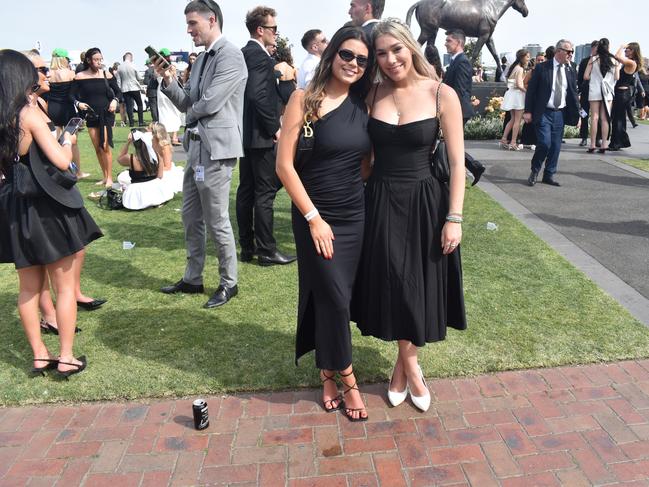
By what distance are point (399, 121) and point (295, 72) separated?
5.82 metres

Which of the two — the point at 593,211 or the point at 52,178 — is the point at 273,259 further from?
the point at 593,211

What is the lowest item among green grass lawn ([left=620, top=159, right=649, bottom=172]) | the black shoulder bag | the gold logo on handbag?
green grass lawn ([left=620, top=159, right=649, bottom=172])

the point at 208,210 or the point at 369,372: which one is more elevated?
the point at 208,210

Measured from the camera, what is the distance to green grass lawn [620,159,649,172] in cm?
927

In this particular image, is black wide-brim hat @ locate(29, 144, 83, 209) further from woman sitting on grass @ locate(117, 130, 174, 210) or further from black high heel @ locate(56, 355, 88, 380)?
woman sitting on grass @ locate(117, 130, 174, 210)

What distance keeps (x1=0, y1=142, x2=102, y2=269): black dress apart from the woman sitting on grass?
418 centimetres

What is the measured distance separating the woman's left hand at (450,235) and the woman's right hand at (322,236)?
22.3 inches

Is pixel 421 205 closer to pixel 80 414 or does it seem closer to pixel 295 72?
pixel 80 414

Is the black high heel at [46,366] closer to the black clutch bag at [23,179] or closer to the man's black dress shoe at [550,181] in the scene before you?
the black clutch bag at [23,179]

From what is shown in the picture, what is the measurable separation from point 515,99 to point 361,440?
32.8 feet

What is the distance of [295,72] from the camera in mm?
8047

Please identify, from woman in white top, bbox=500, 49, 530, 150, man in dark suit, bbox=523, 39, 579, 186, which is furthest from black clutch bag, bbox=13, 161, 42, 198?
woman in white top, bbox=500, 49, 530, 150

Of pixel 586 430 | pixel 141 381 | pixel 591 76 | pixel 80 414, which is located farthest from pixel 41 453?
pixel 591 76

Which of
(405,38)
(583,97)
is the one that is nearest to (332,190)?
(405,38)
